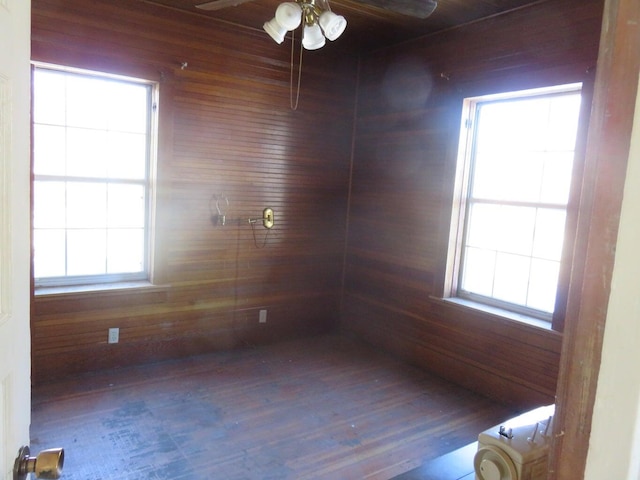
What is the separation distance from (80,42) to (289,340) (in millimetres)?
2868

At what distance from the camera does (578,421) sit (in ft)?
2.33

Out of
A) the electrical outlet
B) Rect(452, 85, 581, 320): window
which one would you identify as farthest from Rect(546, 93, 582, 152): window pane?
the electrical outlet

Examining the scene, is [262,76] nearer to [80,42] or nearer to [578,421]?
[80,42]

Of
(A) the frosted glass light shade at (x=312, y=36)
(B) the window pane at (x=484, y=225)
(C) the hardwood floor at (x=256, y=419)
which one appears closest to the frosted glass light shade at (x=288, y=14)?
(A) the frosted glass light shade at (x=312, y=36)

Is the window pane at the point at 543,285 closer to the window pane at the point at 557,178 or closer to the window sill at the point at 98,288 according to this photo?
the window pane at the point at 557,178

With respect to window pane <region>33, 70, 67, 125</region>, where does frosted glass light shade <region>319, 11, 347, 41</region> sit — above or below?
above

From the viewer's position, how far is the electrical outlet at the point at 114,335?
11.9 ft

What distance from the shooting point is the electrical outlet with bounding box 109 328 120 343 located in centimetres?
362

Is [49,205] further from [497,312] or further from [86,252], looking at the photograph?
[497,312]

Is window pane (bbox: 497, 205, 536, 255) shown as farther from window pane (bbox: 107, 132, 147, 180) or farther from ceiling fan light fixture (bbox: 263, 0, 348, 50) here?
window pane (bbox: 107, 132, 147, 180)

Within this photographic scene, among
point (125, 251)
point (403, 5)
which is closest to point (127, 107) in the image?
point (125, 251)

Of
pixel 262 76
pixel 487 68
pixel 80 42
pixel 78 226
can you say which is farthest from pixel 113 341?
pixel 487 68

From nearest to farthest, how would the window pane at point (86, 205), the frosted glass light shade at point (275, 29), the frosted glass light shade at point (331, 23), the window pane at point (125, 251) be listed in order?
the frosted glass light shade at point (331, 23) → the frosted glass light shade at point (275, 29) → the window pane at point (86, 205) → the window pane at point (125, 251)

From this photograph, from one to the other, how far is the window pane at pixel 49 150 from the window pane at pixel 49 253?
424 mm
